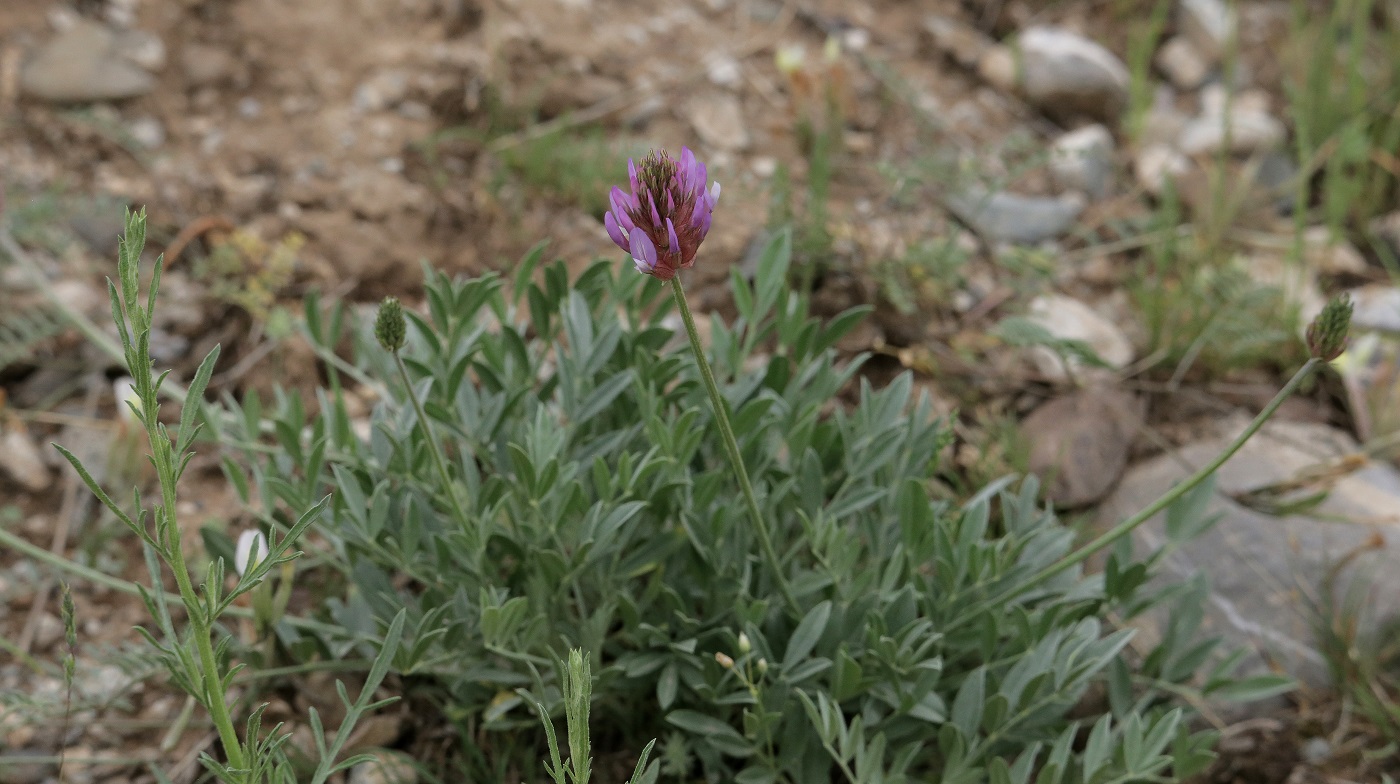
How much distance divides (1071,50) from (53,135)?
3.35m

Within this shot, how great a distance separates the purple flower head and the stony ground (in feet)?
4.21

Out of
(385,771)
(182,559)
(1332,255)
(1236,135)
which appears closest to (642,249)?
(182,559)

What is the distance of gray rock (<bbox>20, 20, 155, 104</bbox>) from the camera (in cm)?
371

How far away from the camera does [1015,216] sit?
3934 mm

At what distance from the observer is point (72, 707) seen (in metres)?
2.37

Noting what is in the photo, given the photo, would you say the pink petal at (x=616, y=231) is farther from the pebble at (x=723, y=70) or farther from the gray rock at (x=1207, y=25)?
the gray rock at (x=1207, y=25)

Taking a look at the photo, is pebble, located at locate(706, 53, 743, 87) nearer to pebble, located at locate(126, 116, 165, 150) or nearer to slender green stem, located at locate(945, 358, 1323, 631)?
pebble, located at locate(126, 116, 165, 150)

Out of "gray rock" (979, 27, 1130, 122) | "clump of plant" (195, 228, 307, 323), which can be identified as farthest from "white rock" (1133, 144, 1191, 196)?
"clump of plant" (195, 228, 307, 323)

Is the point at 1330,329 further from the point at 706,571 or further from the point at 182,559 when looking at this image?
the point at 182,559

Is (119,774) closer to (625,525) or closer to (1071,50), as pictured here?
(625,525)

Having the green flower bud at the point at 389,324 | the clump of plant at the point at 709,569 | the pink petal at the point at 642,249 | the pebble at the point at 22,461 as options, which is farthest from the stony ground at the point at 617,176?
the pink petal at the point at 642,249

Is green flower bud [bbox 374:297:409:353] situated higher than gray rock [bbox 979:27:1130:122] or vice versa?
gray rock [bbox 979:27:1130:122]

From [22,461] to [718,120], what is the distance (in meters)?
2.26

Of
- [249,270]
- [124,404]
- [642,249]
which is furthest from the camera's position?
[249,270]
